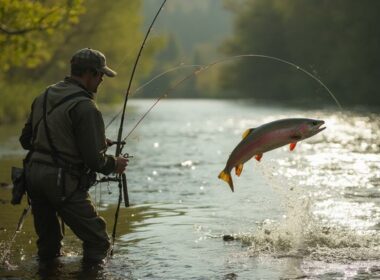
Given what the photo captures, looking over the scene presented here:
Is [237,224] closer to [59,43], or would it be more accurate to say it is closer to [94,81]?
[94,81]

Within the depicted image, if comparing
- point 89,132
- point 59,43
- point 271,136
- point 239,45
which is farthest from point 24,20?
point 239,45

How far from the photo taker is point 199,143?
24.8m

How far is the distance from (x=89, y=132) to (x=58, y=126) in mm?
276

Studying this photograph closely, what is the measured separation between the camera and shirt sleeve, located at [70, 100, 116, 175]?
6285 mm

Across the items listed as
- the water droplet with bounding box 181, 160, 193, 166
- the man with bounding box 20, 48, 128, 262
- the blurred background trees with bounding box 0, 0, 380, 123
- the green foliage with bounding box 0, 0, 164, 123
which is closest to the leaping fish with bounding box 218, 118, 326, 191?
the man with bounding box 20, 48, 128, 262

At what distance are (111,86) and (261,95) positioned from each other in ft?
123

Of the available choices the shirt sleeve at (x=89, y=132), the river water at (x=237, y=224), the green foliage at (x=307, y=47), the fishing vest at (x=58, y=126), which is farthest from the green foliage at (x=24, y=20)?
the green foliage at (x=307, y=47)

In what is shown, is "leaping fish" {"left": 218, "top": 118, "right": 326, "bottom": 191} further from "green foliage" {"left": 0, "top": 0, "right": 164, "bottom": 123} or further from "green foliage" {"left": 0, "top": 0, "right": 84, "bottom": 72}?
"green foliage" {"left": 0, "top": 0, "right": 164, "bottom": 123}

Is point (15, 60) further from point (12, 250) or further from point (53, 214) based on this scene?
point (53, 214)

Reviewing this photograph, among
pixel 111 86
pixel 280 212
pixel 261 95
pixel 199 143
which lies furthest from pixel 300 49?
pixel 280 212

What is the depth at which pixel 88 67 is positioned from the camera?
257 inches

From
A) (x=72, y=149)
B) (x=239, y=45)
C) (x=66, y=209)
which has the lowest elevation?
(x=66, y=209)

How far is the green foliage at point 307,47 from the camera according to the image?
5525 centimetres

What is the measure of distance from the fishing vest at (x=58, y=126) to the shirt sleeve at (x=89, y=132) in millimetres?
51
